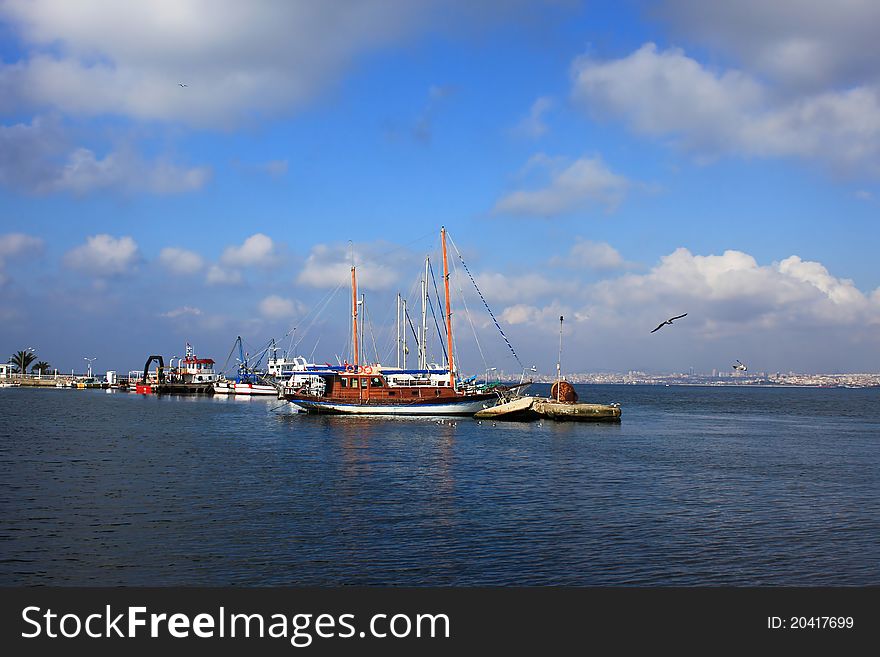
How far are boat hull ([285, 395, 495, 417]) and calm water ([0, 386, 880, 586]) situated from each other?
Result: 29.0 meters

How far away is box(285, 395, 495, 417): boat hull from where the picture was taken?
9369cm

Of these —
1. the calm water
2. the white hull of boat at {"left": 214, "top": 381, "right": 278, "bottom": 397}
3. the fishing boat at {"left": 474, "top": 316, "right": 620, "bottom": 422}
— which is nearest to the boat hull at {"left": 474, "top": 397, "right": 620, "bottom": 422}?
the fishing boat at {"left": 474, "top": 316, "right": 620, "bottom": 422}

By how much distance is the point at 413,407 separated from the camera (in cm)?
9369

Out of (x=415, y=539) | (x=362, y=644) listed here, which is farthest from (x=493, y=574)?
(x=362, y=644)

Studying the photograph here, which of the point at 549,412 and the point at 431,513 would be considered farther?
the point at 549,412

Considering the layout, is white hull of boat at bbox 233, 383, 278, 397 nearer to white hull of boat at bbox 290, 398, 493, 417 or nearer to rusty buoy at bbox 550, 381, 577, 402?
white hull of boat at bbox 290, 398, 493, 417

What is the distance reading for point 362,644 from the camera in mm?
15773

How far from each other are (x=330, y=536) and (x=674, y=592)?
12.6 m

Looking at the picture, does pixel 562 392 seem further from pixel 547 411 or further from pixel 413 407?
pixel 413 407

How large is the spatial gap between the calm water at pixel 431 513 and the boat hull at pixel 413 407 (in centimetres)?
2903

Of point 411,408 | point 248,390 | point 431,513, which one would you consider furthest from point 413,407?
point 248,390

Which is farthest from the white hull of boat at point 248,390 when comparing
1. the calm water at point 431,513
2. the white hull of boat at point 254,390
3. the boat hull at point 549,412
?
the calm water at point 431,513

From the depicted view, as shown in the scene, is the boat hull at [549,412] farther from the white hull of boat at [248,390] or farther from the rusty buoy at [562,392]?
the white hull of boat at [248,390]

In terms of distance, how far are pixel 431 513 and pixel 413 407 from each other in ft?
204
